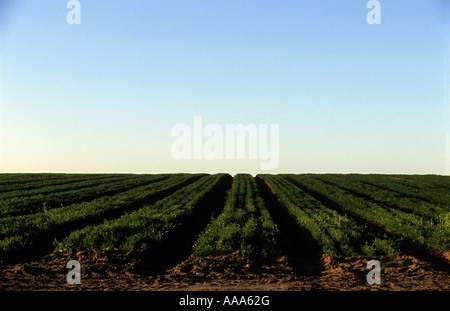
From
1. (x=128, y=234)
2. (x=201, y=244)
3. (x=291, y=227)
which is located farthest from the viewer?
(x=291, y=227)

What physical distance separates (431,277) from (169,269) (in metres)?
7.42

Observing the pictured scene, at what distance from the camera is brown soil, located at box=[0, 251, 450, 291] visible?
7359 mm

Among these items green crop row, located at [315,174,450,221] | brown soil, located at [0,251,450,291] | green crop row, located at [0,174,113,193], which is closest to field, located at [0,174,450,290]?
brown soil, located at [0,251,450,291]

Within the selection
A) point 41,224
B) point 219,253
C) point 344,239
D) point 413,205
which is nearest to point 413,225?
point 344,239

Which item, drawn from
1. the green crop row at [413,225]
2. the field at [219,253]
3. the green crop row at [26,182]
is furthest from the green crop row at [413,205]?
the green crop row at [26,182]

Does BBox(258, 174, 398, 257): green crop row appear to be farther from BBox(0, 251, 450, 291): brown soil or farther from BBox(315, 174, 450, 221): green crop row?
BBox(315, 174, 450, 221): green crop row

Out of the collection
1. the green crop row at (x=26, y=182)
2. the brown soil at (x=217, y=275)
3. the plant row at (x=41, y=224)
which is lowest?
the brown soil at (x=217, y=275)

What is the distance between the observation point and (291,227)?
1627 centimetres

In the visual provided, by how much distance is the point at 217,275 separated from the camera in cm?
845

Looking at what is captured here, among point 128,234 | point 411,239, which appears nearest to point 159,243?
point 128,234

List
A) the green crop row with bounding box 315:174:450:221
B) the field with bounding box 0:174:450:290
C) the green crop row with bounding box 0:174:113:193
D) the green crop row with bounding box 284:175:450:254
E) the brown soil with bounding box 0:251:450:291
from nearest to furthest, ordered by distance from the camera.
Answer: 1. the brown soil with bounding box 0:251:450:291
2. the field with bounding box 0:174:450:290
3. the green crop row with bounding box 284:175:450:254
4. the green crop row with bounding box 315:174:450:221
5. the green crop row with bounding box 0:174:113:193

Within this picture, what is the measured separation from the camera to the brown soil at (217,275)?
7.36m

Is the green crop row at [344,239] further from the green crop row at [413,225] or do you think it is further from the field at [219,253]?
the green crop row at [413,225]
